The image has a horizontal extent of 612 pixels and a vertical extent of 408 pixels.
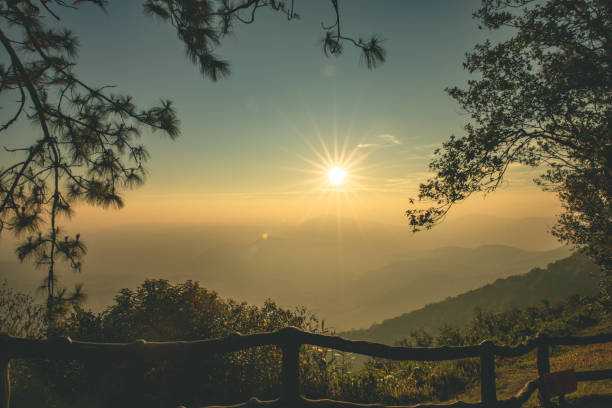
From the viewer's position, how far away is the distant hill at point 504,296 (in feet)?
172

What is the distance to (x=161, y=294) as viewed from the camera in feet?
20.0

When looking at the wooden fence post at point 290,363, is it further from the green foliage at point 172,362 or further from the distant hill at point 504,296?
the distant hill at point 504,296

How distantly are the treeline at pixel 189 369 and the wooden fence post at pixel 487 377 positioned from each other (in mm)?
2758

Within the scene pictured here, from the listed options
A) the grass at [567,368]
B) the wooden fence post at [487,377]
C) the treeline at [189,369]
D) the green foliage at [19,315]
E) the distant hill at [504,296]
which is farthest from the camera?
the distant hill at [504,296]

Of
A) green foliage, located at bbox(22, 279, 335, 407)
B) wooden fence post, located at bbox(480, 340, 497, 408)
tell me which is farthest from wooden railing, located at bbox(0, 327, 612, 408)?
green foliage, located at bbox(22, 279, 335, 407)

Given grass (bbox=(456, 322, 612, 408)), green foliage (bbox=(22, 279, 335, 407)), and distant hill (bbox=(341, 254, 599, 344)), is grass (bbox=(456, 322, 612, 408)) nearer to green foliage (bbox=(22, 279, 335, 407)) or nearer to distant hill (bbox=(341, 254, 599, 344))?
green foliage (bbox=(22, 279, 335, 407))

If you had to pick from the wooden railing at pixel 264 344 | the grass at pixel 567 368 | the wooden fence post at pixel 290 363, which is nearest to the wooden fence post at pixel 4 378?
the wooden railing at pixel 264 344

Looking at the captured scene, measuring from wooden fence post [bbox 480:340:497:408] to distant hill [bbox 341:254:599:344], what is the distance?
55.9 meters

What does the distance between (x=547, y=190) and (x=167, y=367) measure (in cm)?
1178

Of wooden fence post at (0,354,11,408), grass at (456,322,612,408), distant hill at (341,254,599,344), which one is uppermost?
wooden fence post at (0,354,11,408)

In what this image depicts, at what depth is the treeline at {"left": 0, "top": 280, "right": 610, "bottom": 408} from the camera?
15.5ft

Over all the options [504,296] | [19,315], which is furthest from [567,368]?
[504,296]

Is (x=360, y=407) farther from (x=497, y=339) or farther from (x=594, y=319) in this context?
(x=594, y=319)

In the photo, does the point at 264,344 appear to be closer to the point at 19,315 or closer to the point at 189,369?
the point at 189,369
